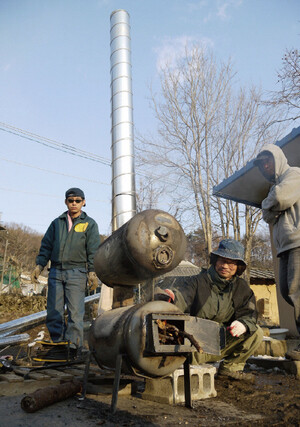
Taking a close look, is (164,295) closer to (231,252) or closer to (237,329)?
(237,329)

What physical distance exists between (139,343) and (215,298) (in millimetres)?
1286

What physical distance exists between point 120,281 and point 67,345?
137cm

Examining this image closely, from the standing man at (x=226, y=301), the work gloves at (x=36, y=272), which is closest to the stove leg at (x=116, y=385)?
the standing man at (x=226, y=301)

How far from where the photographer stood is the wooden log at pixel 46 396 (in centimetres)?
208

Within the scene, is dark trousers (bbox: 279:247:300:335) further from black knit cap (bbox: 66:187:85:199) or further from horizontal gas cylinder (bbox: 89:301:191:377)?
black knit cap (bbox: 66:187:85:199)

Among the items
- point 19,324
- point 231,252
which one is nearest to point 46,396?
point 231,252

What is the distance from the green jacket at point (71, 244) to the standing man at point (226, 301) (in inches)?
58.5

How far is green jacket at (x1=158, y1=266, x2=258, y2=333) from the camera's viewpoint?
313 cm

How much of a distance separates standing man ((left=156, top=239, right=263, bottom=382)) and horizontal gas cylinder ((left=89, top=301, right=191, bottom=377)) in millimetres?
820

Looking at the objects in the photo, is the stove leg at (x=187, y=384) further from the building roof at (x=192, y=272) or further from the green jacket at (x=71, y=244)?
the building roof at (x=192, y=272)

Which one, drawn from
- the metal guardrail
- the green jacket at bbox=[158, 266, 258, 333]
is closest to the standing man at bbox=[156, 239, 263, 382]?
the green jacket at bbox=[158, 266, 258, 333]

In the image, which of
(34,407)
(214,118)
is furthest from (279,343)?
(214,118)

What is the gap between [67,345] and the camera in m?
3.63

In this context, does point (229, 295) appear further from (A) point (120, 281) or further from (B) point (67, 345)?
(B) point (67, 345)
